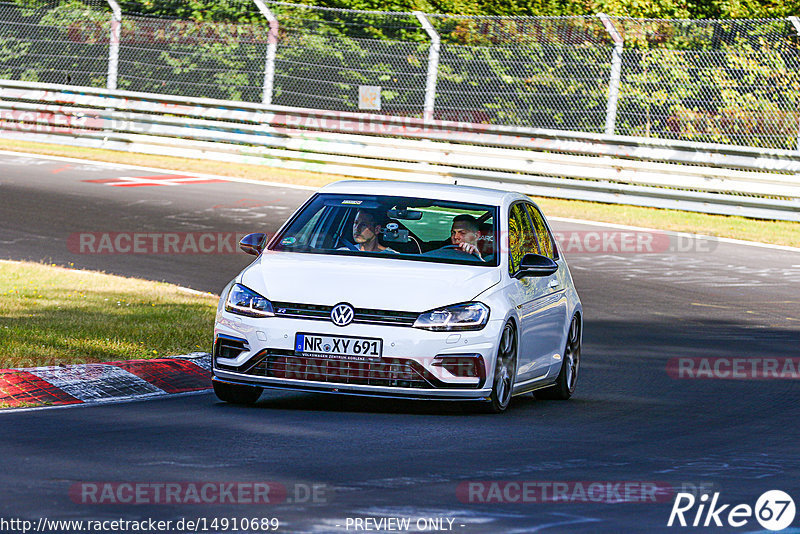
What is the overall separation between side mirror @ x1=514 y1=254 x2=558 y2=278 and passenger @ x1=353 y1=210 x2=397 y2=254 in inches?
32.6

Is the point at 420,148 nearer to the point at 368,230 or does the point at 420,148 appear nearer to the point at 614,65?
the point at 614,65

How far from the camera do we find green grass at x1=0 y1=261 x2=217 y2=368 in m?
10.6

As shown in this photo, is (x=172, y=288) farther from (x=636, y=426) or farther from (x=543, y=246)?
(x=636, y=426)

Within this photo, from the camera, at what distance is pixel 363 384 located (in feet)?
29.0

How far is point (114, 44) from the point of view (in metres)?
28.7

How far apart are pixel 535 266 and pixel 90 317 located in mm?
4128

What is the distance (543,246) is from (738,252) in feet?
31.4

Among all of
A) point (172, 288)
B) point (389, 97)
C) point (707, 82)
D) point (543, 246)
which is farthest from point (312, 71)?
point (543, 246)
